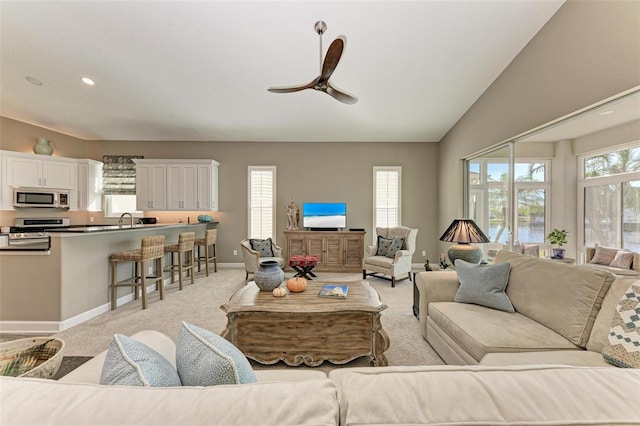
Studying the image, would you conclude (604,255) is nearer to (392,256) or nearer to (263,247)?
(392,256)

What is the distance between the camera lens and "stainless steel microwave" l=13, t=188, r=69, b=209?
487cm

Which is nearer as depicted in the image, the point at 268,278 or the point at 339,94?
the point at 268,278

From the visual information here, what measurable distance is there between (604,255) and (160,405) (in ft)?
13.0

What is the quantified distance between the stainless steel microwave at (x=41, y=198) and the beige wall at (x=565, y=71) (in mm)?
8128

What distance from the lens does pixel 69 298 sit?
3.04m

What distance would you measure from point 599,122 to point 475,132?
1.96 meters

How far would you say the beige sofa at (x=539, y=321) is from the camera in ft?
5.26

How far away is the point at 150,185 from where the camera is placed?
5734 mm

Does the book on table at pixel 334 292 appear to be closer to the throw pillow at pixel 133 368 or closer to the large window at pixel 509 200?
the throw pillow at pixel 133 368

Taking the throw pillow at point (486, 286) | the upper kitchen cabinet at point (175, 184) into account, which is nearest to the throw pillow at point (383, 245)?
the throw pillow at point (486, 286)

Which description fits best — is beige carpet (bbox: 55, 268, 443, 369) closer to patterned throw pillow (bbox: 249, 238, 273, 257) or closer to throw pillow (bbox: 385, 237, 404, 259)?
throw pillow (bbox: 385, 237, 404, 259)

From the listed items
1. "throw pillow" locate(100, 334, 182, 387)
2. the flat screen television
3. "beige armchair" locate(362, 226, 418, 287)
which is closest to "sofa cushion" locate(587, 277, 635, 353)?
"throw pillow" locate(100, 334, 182, 387)

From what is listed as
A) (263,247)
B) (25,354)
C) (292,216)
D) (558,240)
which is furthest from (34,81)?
(558,240)

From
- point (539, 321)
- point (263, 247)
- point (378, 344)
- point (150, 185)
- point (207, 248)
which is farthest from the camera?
point (150, 185)
